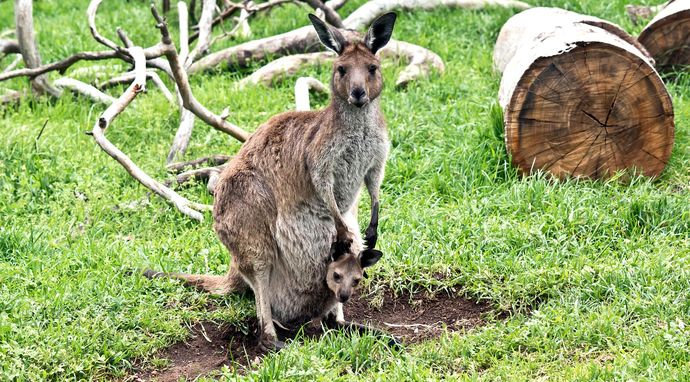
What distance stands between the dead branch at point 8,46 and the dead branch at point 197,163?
9.31ft

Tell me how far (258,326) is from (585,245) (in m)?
1.99

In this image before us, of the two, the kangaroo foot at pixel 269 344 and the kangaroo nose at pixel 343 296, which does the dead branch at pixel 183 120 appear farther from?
the kangaroo nose at pixel 343 296

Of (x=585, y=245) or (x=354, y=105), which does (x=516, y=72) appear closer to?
(x=585, y=245)

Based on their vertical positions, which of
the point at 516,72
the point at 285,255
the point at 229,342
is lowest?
the point at 229,342

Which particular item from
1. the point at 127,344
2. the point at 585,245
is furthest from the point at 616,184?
the point at 127,344

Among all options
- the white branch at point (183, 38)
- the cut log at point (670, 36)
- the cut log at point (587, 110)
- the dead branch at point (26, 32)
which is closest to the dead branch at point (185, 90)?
the white branch at point (183, 38)

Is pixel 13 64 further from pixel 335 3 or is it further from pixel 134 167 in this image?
pixel 335 3

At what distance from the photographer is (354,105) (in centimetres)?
496

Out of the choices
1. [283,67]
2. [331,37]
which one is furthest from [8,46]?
[331,37]

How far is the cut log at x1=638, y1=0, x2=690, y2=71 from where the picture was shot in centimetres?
747

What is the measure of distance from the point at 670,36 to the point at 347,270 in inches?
161

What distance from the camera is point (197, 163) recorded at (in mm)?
7188

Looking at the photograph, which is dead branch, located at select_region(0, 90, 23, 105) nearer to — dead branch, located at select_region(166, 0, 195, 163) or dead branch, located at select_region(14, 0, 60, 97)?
dead branch, located at select_region(14, 0, 60, 97)

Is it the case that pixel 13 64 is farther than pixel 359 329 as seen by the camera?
Yes
